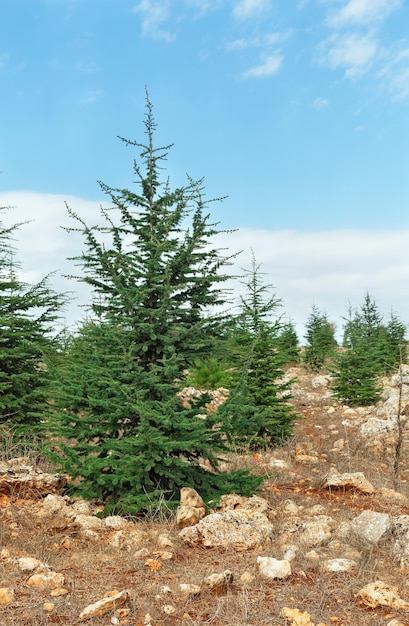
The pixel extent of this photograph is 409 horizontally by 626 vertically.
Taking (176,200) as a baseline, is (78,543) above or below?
below

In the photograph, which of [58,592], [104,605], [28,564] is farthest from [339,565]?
[28,564]

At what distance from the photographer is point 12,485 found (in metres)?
6.83

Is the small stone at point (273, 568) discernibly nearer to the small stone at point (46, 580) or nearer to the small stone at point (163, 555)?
the small stone at point (163, 555)

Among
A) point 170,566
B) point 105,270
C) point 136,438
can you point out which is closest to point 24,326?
point 105,270

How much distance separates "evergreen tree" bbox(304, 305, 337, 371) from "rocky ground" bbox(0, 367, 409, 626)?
1723 centimetres

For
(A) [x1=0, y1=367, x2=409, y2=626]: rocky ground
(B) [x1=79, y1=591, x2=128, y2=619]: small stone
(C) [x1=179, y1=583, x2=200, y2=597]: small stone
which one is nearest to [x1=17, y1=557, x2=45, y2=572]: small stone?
(A) [x1=0, y1=367, x2=409, y2=626]: rocky ground

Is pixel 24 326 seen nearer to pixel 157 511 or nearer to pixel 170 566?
pixel 157 511

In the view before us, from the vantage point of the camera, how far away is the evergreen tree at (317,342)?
25438 mm

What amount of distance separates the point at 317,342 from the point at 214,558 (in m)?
21.5

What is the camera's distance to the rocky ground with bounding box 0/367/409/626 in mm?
4145

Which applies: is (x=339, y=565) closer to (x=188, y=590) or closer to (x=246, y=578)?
(x=246, y=578)

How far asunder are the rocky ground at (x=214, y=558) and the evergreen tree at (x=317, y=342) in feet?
56.5

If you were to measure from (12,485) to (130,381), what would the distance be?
192 centimetres

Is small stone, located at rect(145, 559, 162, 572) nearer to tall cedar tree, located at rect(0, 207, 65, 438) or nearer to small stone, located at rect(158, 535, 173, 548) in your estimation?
small stone, located at rect(158, 535, 173, 548)
